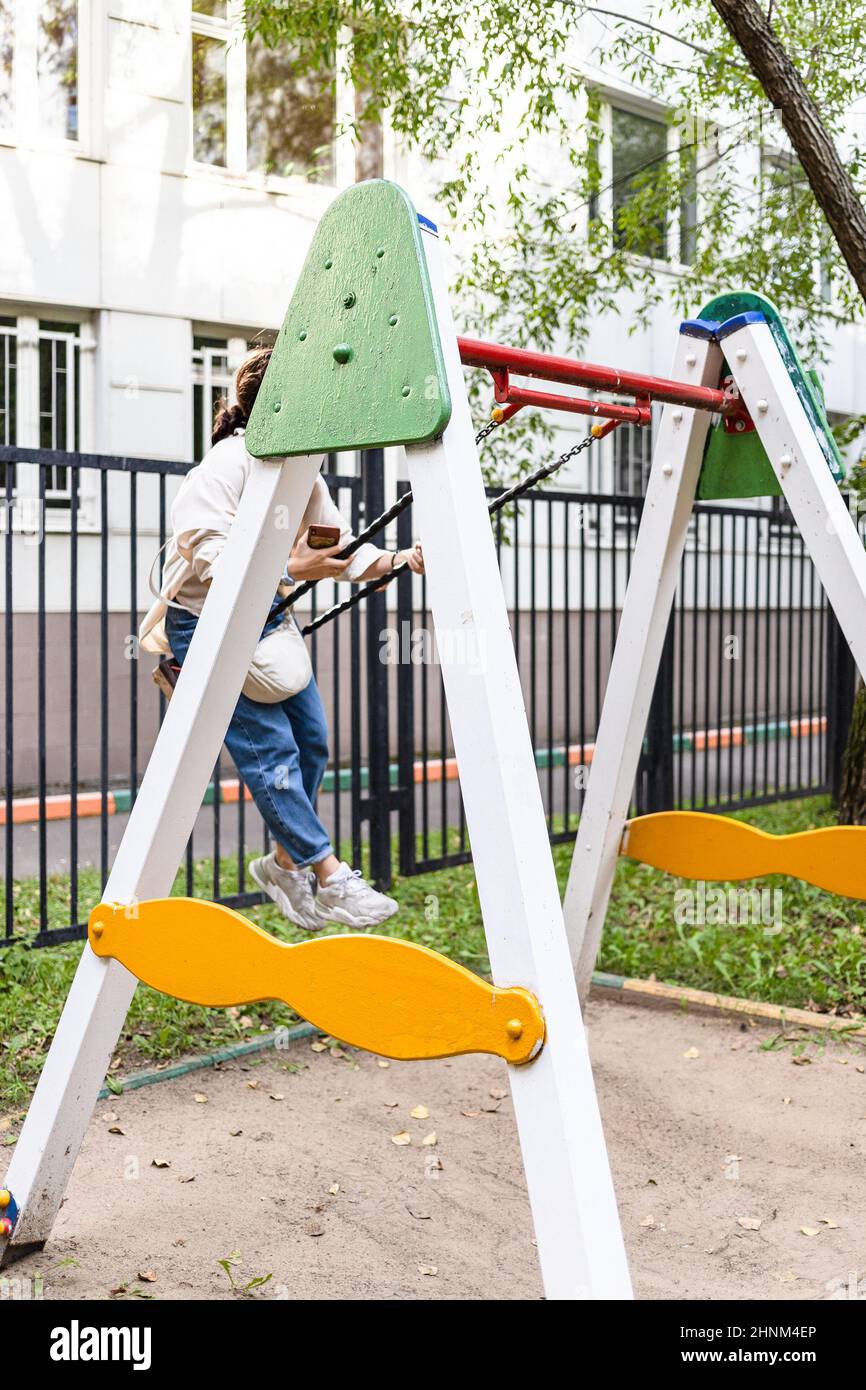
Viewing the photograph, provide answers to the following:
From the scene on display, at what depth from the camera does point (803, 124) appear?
4.70 meters

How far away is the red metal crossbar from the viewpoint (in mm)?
2342

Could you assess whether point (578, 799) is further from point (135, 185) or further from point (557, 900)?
point (557, 900)

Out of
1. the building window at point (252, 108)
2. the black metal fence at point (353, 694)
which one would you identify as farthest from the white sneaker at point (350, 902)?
the building window at point (252, 108)

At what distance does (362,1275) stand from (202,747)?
1.12m

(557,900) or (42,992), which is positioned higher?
(557,900)

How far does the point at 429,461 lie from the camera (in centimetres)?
197

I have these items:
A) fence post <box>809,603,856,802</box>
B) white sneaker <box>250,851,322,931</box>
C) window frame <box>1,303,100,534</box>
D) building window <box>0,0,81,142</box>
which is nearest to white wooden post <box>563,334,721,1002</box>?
white sneaker <box>250,851,322,931</box>

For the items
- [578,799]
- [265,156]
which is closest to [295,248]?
[265,156]

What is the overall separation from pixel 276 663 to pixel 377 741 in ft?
8.62

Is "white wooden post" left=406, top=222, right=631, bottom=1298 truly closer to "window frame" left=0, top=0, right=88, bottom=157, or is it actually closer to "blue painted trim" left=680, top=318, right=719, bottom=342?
"blue painted trim" left=680, top=318, right=719, bottom=342

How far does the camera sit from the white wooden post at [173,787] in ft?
7.50

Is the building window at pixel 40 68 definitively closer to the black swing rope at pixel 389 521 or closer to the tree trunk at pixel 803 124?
the tree trunk at pixel 803 124

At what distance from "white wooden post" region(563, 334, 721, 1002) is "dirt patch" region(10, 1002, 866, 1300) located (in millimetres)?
603

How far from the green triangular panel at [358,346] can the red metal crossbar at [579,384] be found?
181mm
